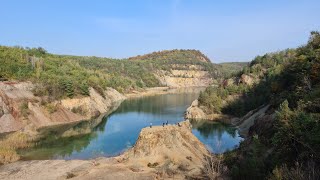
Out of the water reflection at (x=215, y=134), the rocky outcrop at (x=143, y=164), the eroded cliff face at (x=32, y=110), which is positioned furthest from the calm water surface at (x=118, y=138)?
the eroded cliff face at (x=32, y=110)

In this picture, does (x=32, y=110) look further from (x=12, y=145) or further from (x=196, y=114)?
(x=196, y=114)

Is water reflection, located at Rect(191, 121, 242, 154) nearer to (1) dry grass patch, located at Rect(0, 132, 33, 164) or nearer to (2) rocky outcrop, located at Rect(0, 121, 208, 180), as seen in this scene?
(2) rocky outcrop, located at Rect(0, 121, 208, 180)

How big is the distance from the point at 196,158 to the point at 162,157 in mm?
5100

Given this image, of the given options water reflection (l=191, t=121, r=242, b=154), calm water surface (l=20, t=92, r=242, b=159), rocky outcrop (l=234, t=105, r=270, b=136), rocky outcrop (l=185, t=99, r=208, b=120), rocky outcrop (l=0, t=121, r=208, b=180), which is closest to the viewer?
rocky outcrop (l=0, t=121, r=208, b=180)

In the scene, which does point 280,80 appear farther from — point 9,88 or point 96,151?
point 9,88

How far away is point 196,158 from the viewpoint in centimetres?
5438

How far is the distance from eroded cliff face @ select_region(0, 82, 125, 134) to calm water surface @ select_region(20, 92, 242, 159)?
7.50m

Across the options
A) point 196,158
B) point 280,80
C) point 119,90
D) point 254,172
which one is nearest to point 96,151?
point 196,158

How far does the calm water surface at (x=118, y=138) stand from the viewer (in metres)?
64.4

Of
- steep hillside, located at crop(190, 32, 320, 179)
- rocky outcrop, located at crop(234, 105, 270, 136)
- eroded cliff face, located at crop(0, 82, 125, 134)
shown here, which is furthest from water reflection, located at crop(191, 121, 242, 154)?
eroded cliff face, located at crop(0, 82, 125, 134)

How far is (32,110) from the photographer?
9138 cm

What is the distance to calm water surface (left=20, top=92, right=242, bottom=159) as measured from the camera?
211ft

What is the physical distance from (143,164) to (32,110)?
49.2m

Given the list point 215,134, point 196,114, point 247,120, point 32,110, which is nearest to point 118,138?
point 215,134
